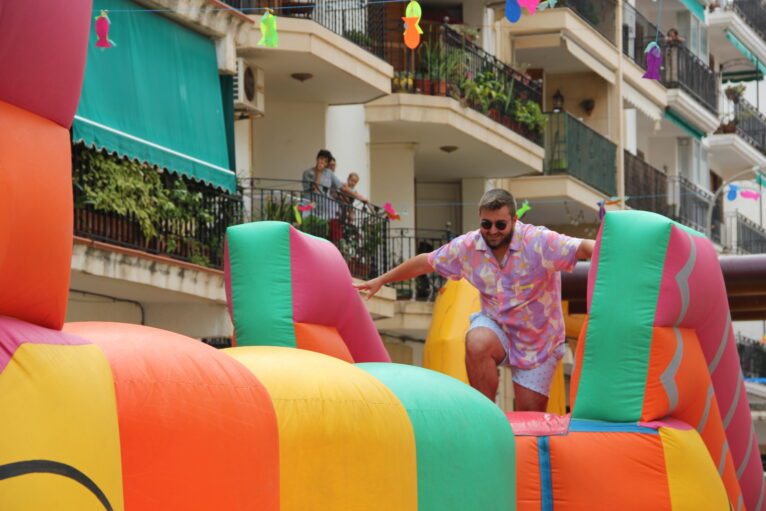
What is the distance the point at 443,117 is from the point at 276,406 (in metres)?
17.2

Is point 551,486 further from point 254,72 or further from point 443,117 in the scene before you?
point 443,117

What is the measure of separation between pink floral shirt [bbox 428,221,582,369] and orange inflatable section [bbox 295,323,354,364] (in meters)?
0.65

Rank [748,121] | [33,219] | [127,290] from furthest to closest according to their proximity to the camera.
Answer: [748,121] → [127,290] → [33,219]

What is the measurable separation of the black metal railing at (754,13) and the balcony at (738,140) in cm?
191

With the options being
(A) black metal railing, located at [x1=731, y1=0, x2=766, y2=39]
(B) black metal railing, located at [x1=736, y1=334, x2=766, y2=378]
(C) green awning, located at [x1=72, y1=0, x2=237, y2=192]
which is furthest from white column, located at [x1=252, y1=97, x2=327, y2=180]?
(A) black metal railing, located at [x1=731, y1=0, x2=766, y2=39]

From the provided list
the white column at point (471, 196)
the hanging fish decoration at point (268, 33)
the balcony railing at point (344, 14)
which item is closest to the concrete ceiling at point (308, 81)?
the balcony railing at point (344, 14)

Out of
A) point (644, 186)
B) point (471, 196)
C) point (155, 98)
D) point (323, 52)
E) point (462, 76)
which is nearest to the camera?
point (155, 98)

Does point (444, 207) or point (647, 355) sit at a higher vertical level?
point (444, 207)

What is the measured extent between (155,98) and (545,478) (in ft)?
32.7

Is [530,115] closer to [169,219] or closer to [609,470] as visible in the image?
[169,219]

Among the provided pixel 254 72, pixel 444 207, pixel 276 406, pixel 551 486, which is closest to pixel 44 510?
pixel 276 406

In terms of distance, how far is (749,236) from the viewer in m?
38.8

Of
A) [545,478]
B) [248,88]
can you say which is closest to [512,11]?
[545,478]

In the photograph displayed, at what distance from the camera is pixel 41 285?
4.21 m
